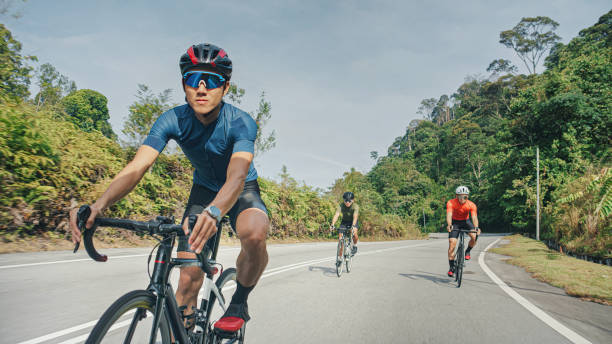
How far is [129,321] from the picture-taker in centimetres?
177

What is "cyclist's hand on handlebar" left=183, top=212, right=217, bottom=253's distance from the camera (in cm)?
160

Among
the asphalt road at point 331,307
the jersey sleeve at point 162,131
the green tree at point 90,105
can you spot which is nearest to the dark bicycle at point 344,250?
the asphalt road at point 331,307

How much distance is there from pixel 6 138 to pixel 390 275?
355 inches

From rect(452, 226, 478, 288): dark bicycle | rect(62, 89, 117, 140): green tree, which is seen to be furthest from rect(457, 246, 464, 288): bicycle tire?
rect(62, 89, 117, 140): green tree

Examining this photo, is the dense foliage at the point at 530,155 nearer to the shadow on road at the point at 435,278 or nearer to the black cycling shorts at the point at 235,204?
the shadow on road at the point at 435,278

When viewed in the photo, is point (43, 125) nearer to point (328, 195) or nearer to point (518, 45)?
point (328, 195)

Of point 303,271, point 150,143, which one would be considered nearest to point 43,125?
point 303,271

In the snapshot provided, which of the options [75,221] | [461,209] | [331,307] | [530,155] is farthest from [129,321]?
[530,155]

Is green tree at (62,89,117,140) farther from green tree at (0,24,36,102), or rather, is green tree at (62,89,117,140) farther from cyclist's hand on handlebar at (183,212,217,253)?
cyclist's hand on handlebar at (183,212,217,253)

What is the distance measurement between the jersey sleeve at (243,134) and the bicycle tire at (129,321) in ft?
3.28

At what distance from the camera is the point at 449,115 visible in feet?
366

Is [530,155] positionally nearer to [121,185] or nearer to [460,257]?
[460,257]

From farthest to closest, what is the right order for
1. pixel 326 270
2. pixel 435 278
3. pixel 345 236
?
1. pixel 345 236
2. pixel 326 270
3. pixel 435 278

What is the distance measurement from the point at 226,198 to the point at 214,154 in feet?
2.31
